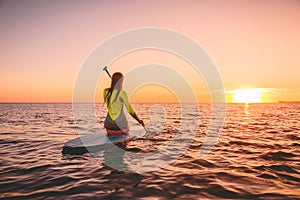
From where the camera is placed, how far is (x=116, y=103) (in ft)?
29.4

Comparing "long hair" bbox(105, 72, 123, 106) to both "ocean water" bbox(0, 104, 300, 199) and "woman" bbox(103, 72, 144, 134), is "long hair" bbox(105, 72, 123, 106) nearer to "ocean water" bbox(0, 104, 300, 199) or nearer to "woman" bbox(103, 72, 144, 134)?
"woman" bbox(103, 72, 144, 134)

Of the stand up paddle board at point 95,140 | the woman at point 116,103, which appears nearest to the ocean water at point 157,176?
the stand up paddle board at point 95,140

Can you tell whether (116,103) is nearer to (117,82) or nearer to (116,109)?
(116,109)

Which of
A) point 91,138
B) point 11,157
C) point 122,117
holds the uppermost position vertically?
point 122,117

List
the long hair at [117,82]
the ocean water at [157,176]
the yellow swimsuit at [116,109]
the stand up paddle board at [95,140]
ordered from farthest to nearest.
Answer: the yellow swimsuit at [116,109], the long hair at [117,82], the stand up paddle board at [95,140], the ocean water at [157,176]

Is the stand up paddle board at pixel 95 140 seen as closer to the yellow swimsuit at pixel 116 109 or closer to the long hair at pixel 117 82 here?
the yellow swimsuit at pixel 116 109

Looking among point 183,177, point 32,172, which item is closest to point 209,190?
point 183,177

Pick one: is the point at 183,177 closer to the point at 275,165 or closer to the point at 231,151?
the point at 275,165

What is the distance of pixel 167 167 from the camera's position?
22.4ft

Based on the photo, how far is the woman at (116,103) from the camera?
8.84 m

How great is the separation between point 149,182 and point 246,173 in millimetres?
3051

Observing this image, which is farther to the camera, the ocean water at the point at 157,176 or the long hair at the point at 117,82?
the long hair at the point at 117,82

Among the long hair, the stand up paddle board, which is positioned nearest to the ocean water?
the stand up paddle board

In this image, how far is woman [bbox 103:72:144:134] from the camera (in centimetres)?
884
